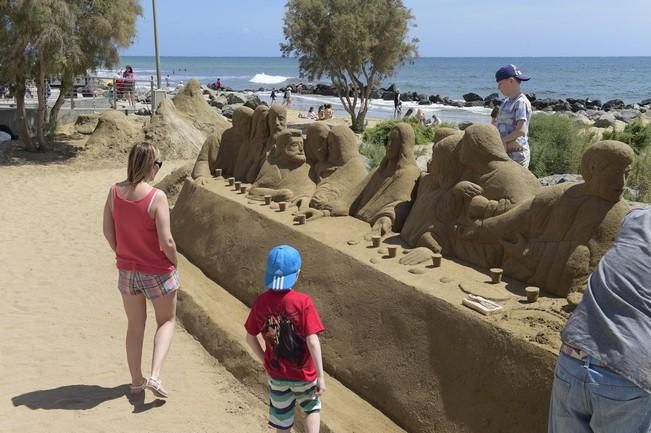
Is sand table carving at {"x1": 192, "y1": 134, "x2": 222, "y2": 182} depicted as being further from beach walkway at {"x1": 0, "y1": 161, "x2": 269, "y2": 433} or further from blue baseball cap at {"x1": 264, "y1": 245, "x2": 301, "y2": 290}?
blue baseball cap at {"x1": 264, "y1": 245, "x2": 301, "y2": 290}

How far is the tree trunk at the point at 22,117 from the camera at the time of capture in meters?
14.8

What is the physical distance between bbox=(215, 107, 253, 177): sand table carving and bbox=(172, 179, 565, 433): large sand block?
2.81m

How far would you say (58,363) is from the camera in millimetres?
5168

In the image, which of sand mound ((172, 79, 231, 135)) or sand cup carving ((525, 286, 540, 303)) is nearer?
sand cup carving ((525, 286, 540, 303))

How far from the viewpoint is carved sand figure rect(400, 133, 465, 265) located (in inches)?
201

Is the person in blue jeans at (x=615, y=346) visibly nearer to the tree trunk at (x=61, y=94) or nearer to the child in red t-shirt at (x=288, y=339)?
the child in red t-shirt at (x=288, y=339)

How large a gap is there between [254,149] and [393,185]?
287cm

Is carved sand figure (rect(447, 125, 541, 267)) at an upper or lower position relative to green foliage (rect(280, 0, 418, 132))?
lower

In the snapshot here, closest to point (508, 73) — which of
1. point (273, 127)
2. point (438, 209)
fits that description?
point (438, 209)

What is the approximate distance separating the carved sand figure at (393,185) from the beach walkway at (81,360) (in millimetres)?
1967

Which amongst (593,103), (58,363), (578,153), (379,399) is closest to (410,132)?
(379,399)

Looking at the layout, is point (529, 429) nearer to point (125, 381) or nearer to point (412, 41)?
point (125, 381)

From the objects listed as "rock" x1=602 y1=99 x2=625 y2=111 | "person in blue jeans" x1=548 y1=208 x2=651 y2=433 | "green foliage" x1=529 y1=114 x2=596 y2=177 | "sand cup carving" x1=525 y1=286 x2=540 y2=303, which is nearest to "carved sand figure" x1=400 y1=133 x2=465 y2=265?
"sand cup carving" x1=525 y1=286 x2=540 y2=303

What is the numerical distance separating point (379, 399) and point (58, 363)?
2.62 metres
